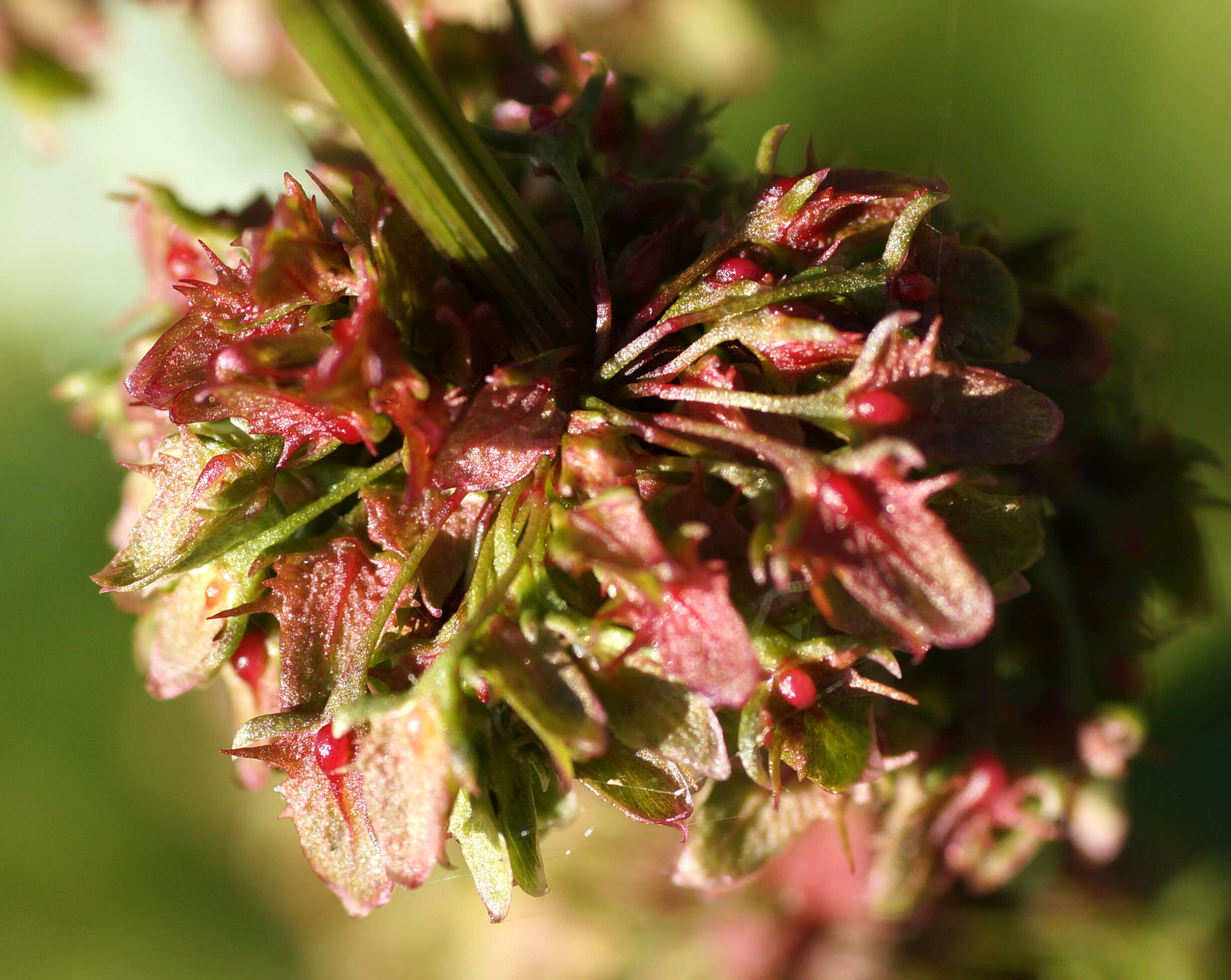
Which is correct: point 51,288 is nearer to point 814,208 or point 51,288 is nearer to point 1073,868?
point 814,208

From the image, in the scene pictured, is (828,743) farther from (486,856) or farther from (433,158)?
(433,158)

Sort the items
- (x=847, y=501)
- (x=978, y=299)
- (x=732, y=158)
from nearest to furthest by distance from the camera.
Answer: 1. (x=847, y=501)
2. (x=978, y=299)
3. (x=732, y=158)

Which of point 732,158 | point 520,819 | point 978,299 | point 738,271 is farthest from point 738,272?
point 732,158

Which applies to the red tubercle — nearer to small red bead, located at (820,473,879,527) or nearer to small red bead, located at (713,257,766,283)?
small red bead, located at (713,257,766,283)

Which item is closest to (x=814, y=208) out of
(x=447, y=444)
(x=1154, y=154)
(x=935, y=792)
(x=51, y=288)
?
(x=447, y=444)

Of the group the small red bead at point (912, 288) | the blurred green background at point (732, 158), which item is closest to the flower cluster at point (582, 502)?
the small red bead at point (912, 288)

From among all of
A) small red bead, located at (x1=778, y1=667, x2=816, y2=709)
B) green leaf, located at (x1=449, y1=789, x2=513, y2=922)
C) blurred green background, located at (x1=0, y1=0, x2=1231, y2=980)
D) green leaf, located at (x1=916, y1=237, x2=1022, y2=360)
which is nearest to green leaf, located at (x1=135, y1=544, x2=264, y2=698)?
green leaf, located at (x1=449, y1=789, x2=513, y2=922)
